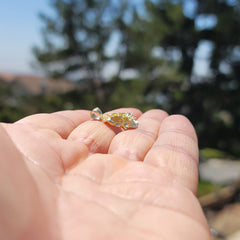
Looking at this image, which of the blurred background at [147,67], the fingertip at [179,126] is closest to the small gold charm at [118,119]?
the fingertip at [179,126]

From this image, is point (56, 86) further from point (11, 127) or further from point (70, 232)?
point (70, 232)

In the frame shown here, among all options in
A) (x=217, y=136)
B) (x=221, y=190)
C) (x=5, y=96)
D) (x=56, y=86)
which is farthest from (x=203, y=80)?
(x=5, y=96)

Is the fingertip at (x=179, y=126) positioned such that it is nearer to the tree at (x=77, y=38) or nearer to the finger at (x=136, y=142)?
the finger at (x=136, y=142)

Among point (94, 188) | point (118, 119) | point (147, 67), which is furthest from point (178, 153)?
point (147, 67)

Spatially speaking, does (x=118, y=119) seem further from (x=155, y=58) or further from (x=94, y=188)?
(x=155, y=58)

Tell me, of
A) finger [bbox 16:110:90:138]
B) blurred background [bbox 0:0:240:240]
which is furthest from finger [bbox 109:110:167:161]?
blurred background [bbox 0:0:240:240]

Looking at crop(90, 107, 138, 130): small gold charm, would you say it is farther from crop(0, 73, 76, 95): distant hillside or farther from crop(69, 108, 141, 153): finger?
crop(0, 73, 76, 95): distant hillside
